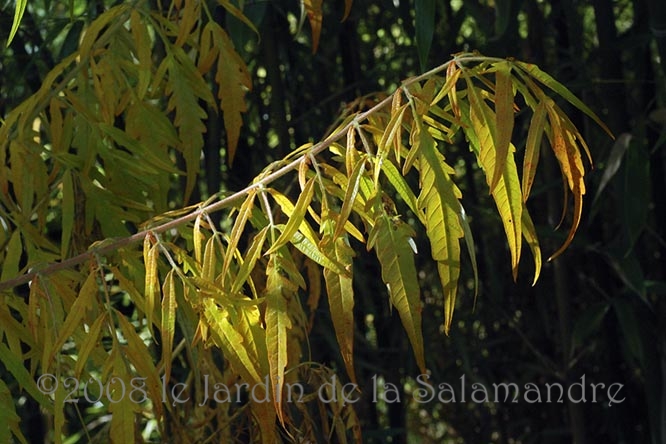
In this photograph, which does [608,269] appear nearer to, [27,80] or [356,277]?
[356,277]

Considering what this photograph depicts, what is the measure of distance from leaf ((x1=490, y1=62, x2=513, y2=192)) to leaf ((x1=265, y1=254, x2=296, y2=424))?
5.5 inches

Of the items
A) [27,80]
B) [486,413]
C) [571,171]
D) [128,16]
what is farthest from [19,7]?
[486,413]

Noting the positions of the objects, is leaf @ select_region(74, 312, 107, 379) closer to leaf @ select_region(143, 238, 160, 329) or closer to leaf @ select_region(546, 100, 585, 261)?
leaf @ select_region(143, 238, 160, 329)

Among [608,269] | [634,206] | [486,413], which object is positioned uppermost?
[634,206]

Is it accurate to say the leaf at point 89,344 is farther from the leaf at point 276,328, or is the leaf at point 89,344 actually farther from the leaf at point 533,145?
the leaf at point 533,145

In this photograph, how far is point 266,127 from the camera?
1280 mm

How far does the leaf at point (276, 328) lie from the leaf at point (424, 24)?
0.93ft

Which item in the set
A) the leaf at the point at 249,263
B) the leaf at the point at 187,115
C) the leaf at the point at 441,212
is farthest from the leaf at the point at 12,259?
the leaf at the point at 441,212

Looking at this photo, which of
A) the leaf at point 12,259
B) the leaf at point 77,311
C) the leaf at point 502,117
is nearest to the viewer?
the leaf at point 502,117

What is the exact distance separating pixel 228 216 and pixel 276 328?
18 cm

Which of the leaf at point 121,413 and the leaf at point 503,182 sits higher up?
the leaf at point 503,182

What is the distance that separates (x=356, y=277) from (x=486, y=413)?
1.40ft

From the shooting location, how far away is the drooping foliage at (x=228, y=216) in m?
0.54

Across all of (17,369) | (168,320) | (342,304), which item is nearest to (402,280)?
(342,304)
